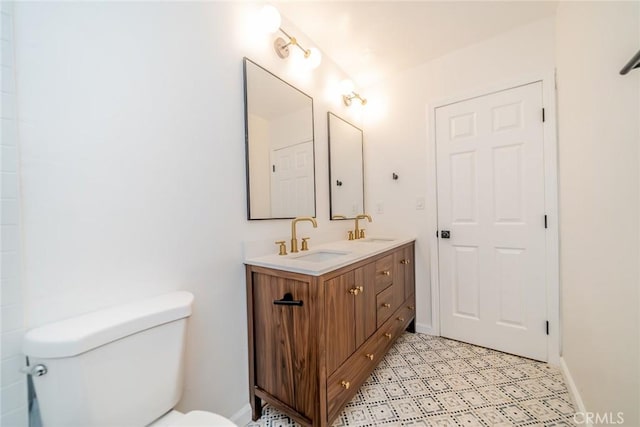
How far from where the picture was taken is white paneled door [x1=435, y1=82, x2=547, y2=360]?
1751 mm

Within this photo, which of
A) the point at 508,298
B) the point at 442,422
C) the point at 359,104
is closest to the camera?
the point at 442,422

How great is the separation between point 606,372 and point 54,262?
2.04m

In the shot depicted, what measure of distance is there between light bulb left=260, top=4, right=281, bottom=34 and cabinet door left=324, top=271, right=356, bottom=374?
4.65ft

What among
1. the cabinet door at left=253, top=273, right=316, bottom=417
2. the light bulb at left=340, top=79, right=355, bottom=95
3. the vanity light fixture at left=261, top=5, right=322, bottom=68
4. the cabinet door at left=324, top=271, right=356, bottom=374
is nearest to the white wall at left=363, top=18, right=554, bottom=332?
the light bulb at left=340, top=79, right=355, bottom=95

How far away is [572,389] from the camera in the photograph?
1395 mm

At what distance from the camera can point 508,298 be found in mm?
1849

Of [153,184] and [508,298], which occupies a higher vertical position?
[153,184]

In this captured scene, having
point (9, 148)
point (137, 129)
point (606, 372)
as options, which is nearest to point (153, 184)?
point (137, 129)

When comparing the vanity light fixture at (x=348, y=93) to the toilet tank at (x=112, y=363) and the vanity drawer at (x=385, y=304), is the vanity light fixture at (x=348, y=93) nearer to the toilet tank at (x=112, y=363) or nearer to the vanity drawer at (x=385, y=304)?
the vanity drawer at (x=385, y=304)

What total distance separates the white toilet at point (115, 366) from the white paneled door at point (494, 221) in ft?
6.31

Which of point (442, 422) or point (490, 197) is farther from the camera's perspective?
point (490, 197)

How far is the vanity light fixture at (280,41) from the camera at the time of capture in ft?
4.51

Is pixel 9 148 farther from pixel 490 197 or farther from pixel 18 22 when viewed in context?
pixel 490 197

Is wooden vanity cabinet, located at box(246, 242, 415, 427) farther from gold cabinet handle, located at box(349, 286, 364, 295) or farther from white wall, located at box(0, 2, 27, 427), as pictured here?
white wall, located at box(0, 2, 27, 427)
